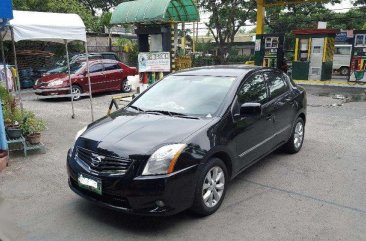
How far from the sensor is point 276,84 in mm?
5629

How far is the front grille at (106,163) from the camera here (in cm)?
348

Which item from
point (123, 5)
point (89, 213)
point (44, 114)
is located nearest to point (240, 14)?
point (123, 5)

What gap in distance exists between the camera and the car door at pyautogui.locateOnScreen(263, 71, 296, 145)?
17.4 ft

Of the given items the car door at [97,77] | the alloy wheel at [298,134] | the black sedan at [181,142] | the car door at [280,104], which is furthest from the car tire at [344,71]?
the black sedan at [181,142]

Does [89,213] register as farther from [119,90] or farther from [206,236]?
[119,90]

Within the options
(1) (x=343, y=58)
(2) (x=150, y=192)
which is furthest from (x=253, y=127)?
(1) (x=343, y=58)

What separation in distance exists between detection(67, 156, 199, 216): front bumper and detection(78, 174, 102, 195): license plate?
5cm

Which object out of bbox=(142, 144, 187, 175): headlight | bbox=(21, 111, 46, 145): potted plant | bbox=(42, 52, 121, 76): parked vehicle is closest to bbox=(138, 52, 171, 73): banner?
bbox=(42, 52, 121, 76): parked vehicle

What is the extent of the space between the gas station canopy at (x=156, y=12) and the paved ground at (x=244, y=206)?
7710 millimetres

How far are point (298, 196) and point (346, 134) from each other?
147 inches

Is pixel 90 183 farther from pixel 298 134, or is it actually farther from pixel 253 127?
pixel 298 134

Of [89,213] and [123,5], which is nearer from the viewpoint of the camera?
[89,213]

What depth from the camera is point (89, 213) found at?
404 centimetres

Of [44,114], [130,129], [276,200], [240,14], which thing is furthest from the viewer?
[240,14]
